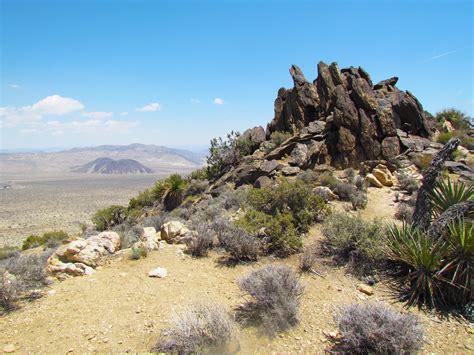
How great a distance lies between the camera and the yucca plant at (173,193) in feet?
65.3

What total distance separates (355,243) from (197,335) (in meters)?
4.02

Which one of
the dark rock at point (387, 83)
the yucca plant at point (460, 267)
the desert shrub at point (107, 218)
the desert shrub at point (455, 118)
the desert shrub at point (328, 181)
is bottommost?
the desert shrub at point (107, 218)

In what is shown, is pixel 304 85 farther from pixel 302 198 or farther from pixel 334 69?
pixel 302 198

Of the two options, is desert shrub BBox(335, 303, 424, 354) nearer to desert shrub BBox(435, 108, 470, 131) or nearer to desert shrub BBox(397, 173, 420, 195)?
desert shrub BBox(397, 173, 420, 195)

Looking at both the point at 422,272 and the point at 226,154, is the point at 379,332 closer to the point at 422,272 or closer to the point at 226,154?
the point at 422,272

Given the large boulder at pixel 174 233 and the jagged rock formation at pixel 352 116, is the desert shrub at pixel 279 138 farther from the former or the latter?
the large boulder at pixel 174 233

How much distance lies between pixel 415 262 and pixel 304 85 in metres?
20.5

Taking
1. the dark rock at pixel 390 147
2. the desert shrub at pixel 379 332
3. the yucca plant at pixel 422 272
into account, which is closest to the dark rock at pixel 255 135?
the dark rock at pixel 390 147

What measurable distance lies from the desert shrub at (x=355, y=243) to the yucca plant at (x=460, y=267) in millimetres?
1246

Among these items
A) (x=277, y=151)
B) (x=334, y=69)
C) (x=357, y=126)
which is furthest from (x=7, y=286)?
(x=334, y=69)

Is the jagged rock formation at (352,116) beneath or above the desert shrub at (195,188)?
above

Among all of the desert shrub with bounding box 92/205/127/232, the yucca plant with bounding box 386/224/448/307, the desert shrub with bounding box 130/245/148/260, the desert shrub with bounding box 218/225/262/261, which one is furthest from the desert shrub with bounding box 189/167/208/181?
the yucca plant with bounding box 386/224/448/307

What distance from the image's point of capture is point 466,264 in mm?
4340

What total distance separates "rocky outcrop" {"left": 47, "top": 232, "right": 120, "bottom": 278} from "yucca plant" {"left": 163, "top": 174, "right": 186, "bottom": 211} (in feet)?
42.0
